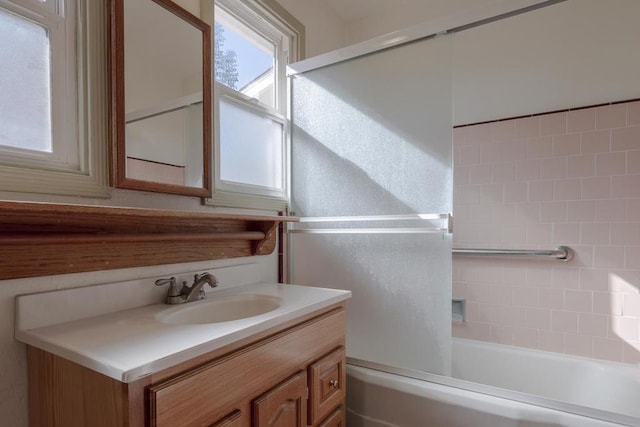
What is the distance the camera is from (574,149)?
2.20 metres

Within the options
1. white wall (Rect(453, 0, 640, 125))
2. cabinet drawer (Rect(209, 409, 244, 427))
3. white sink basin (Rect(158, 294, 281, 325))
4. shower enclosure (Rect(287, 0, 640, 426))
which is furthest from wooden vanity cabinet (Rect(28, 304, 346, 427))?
white wall (Rect(453, 0, 640, 125))

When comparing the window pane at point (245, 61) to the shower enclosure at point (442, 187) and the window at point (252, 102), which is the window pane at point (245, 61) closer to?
the window at point (252, 102)

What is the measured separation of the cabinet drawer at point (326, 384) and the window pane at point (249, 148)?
85cm

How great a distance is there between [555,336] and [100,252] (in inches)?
103

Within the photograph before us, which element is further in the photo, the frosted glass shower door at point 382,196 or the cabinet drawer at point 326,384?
the frosted glass shower door at point 382,196

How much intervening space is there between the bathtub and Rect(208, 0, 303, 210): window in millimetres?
940

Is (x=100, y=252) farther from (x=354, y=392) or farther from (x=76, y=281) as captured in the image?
(x=354, y=392)

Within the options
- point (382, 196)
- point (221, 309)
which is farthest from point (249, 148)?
point (221, 309)

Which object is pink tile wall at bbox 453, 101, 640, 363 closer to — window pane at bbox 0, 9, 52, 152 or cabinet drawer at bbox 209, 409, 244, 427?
cabinet drawer at bbox 209, 409, 244, 427

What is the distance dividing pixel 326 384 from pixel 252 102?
1242 millimetres

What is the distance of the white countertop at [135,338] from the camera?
65cm

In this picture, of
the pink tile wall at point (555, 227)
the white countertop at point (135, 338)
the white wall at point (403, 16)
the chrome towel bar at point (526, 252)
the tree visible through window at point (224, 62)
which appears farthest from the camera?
the chrome towel bar at point (526, 252)

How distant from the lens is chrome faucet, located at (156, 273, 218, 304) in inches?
44.8

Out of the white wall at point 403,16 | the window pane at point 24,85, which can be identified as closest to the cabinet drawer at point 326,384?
the window pane at point 24,85
